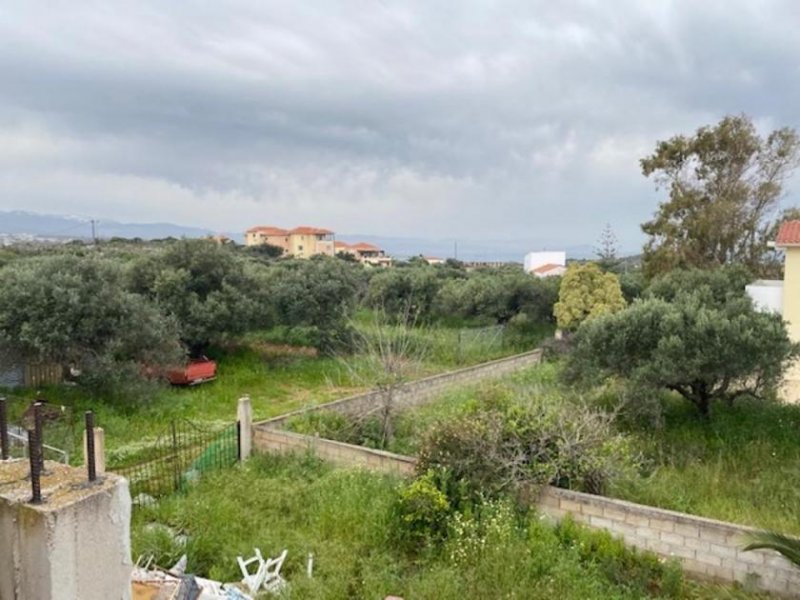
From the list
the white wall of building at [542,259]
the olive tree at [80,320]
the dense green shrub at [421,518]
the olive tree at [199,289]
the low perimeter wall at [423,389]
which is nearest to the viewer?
the dense green shrub at [421,518]

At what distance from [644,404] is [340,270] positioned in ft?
41.3

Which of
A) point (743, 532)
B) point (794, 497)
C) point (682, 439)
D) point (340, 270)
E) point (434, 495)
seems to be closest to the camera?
point (743, 532)

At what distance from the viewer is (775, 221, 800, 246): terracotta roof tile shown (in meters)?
14.1

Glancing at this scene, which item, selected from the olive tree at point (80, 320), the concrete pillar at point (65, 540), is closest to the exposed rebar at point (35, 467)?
the concrete pillar at point (65, 540)

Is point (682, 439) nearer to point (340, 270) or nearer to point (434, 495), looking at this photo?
point (434, 495)

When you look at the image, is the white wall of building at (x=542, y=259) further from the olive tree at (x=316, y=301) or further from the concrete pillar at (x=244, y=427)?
the concrete pillar at (x=244, y=427)

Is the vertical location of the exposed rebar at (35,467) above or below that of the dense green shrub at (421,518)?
above

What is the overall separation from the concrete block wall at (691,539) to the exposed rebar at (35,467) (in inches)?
247

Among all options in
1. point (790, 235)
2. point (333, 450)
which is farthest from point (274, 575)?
point (790, 235)

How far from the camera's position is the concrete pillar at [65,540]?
2150 mm

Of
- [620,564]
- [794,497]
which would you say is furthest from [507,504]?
[794,497]

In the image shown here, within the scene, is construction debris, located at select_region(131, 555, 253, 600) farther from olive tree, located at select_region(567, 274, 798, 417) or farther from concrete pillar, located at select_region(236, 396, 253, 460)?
olive tree, located at select_region(567, 274, 798, 417)

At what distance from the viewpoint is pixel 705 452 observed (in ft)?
32.1

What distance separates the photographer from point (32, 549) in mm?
2160
